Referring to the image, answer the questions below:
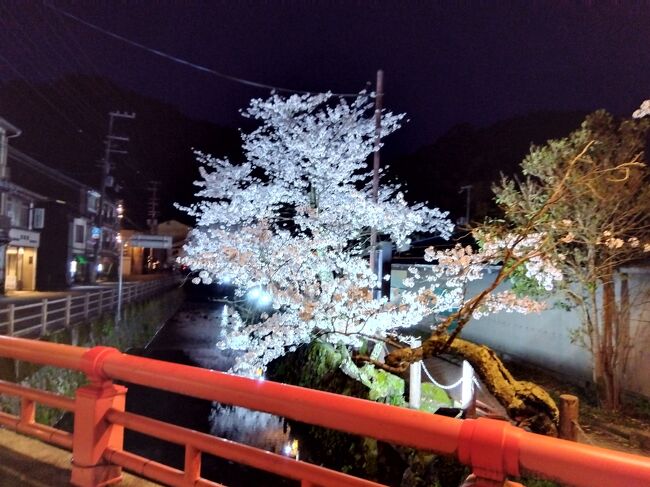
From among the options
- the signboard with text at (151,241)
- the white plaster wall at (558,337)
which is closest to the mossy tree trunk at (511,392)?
the white plaster wall at (558,337)

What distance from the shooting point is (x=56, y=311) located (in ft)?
45.0

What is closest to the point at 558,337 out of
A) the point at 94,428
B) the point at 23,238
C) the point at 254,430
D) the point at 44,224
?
the point at 254,430

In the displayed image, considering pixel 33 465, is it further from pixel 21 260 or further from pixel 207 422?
pixel 21 260

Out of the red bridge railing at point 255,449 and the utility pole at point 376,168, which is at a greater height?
the utility pole at point 376,168

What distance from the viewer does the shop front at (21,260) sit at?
29562 millimetres

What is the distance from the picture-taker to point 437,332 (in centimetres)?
843

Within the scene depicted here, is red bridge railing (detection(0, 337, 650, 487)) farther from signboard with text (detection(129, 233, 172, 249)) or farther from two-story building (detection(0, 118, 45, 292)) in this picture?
two-story building (detection(0, 118, 45, 292))

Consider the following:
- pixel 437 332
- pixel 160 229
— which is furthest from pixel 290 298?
pixel 160 229

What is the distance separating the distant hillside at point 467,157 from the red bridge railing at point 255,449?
1043 inches

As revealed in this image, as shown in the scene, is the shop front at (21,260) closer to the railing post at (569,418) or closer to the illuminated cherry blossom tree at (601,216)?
the illuminated cherry blossom tree at (601,216)

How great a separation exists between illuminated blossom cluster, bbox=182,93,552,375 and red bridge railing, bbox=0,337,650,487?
21.3 feet

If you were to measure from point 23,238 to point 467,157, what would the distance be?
27.7 metres

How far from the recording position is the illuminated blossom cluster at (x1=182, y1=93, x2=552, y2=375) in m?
10.5

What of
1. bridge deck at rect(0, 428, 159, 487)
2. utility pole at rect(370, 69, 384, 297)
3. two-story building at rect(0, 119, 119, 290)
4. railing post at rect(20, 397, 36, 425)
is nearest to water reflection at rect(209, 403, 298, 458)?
utility pole at rect(370, 69, 384, 297)
